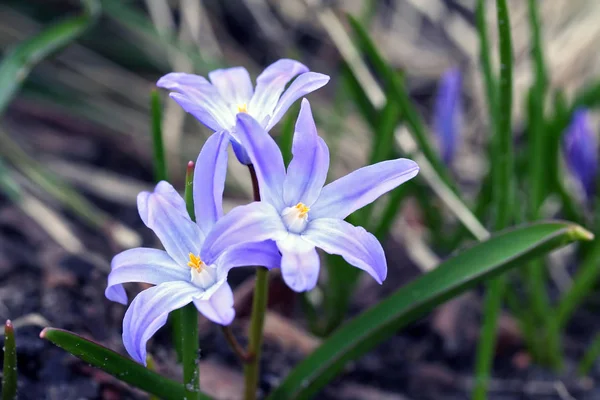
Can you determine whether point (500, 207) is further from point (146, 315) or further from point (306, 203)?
point (146, 315)

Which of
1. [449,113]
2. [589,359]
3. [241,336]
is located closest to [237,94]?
[241,336]

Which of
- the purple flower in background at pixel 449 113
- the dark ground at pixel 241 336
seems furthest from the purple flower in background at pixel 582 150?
the dark ground at pixel 241 336

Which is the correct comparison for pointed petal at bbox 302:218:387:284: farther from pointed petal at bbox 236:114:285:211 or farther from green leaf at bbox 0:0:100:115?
green leaf at bbox 0:0:100:115

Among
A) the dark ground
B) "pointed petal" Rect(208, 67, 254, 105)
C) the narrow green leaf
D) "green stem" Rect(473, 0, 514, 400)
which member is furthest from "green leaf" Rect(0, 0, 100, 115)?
the narrow green leaf

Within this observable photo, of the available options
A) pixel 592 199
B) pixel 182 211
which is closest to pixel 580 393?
pixel 592 199

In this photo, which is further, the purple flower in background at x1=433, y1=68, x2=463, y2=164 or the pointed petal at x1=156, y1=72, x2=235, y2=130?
the purple flower in background at x1=433, y1=68, x2=463, y2=164

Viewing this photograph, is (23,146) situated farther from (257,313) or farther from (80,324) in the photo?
(257,313)
